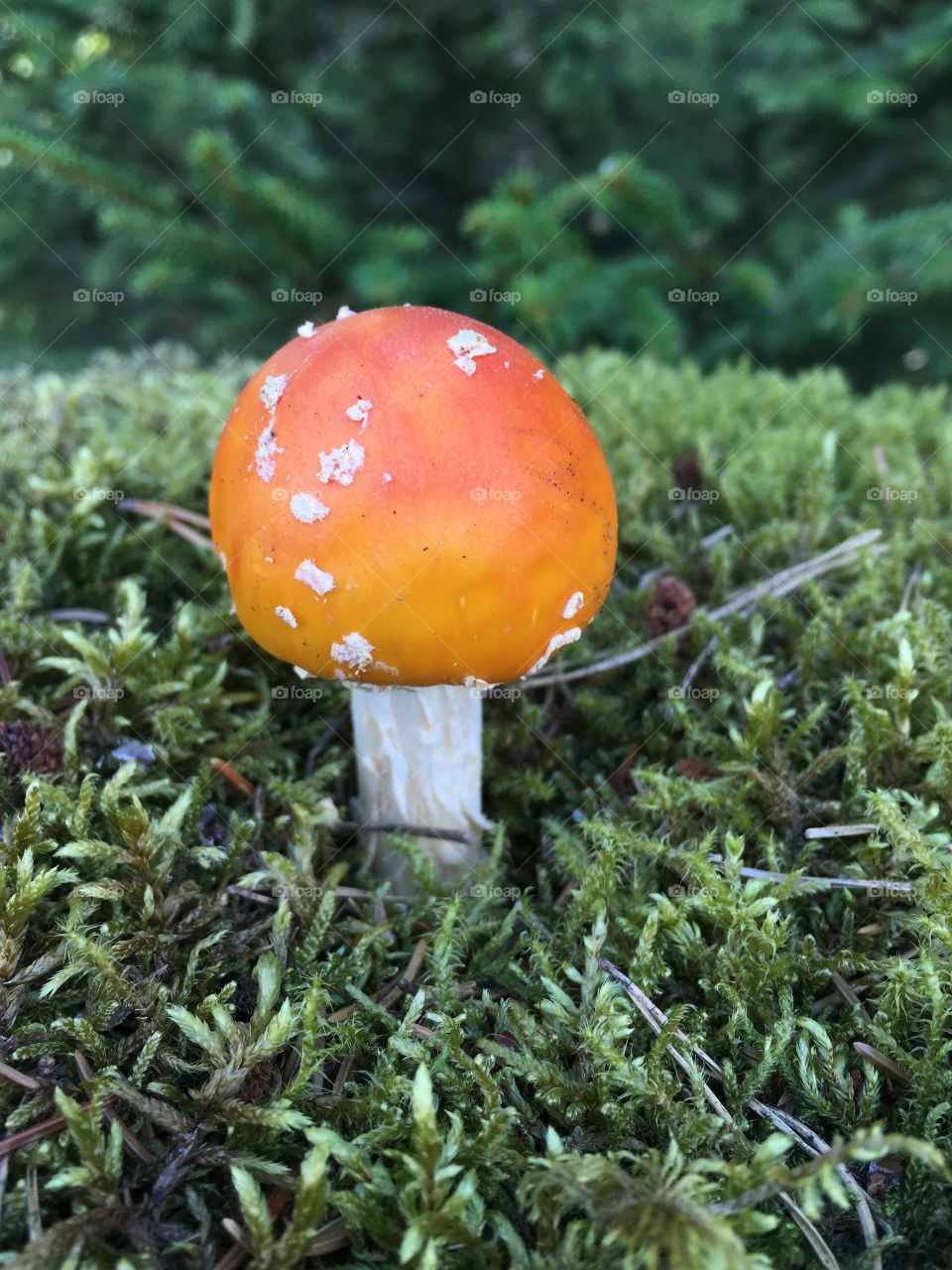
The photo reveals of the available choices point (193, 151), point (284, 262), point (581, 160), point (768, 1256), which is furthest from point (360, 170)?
point (768, 1256)

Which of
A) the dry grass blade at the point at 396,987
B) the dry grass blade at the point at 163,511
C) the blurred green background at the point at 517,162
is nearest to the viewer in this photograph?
the dry grass blade at the point at 396,987

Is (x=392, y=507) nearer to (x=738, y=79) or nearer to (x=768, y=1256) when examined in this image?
(x=768, y=1256)

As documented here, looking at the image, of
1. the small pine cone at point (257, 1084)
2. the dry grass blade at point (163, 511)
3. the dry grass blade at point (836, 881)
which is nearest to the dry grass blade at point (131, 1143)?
the small pine cone at point (257, 1084)

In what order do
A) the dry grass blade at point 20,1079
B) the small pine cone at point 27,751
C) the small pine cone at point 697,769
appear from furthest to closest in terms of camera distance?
the small pine cone at point 697,769 → the small pine cone at point 27,751 → the dry grass blade at point 20,1079

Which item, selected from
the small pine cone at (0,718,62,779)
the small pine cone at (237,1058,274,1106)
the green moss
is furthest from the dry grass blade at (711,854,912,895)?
the small pine cone at (0,718,62,779)

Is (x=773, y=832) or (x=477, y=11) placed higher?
(x=477, y=11)

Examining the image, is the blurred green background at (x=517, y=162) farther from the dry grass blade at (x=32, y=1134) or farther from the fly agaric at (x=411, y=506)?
the dry grass blade at (x=32, y=1134)

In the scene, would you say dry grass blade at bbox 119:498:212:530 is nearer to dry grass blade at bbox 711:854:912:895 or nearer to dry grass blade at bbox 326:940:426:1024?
dry grass blade at bbox 326:940:426:1024
